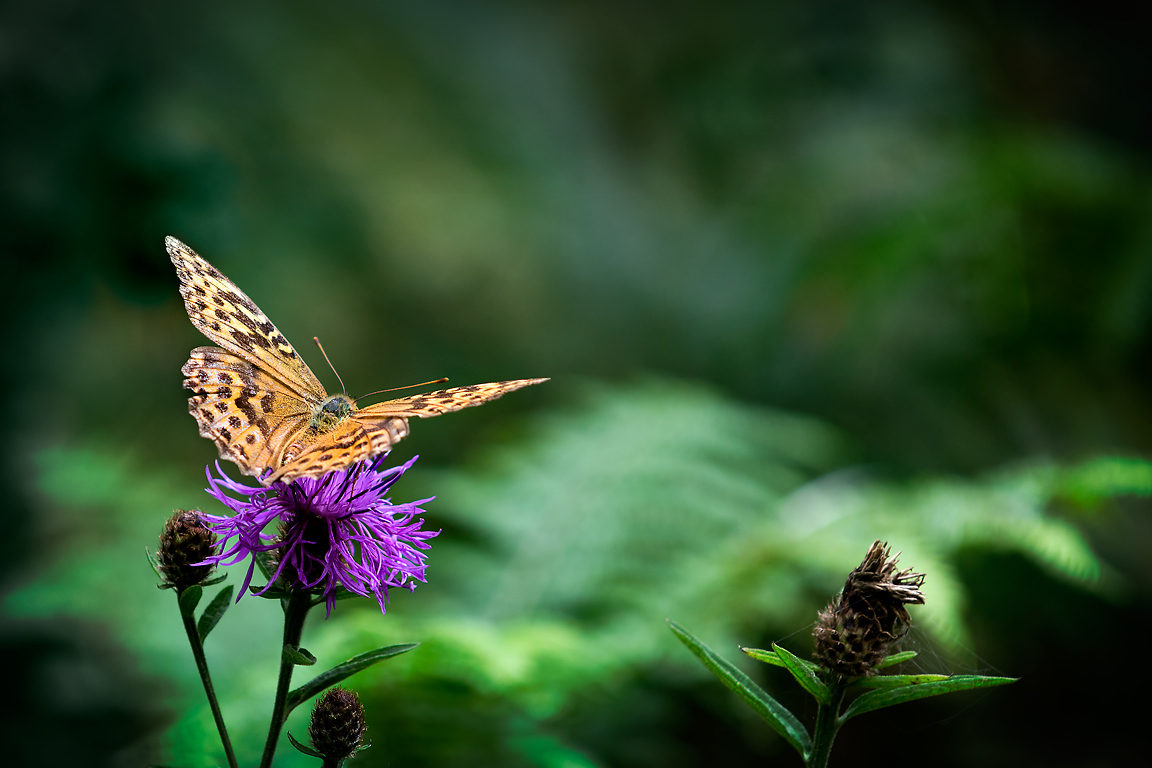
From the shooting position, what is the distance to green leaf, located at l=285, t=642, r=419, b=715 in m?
0.89

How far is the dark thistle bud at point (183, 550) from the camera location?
103 cm

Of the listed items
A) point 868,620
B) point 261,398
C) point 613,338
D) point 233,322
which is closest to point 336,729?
point 868,620

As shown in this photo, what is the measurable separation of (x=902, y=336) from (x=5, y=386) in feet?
14.8

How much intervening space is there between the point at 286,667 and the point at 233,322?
826 mm

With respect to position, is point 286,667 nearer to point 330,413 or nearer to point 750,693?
point 750,693

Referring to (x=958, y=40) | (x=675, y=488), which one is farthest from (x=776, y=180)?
(x=675, y=488)

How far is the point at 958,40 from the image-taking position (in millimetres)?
5301

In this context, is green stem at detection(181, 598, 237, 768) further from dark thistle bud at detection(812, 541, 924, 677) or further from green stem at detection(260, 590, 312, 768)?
dark thistle bud at detection(812, 541, 924, 677)

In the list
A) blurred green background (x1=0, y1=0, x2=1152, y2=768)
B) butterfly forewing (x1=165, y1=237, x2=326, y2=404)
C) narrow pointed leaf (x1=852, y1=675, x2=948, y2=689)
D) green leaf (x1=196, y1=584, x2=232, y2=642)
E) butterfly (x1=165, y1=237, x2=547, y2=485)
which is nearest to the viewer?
narrow pointed leaf (x1=852, y1=675, x2=948, y2=689)

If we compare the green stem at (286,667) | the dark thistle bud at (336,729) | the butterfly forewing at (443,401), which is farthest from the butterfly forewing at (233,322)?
the dark thistle bud at (336,729)

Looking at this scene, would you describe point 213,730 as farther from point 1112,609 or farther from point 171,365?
point 1112,609

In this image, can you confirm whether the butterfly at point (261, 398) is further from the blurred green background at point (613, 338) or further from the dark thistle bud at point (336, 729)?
the blurred green background at point (613, 338)

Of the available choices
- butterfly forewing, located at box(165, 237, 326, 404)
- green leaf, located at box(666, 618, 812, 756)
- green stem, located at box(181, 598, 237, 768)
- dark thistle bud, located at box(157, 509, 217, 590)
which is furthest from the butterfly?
green leaf, located at box(666, 618, 812, 756)

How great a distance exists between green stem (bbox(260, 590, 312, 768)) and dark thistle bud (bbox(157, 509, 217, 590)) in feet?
0.43
